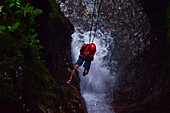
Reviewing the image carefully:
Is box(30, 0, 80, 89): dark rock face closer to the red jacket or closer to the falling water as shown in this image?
the red jacket

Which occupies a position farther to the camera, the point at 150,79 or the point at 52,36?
the point at 150,79

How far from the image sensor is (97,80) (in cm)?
866

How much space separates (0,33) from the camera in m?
2.51

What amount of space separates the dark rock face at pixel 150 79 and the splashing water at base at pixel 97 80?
606 millimetres

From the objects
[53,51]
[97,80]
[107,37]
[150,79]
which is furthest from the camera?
[107,37]

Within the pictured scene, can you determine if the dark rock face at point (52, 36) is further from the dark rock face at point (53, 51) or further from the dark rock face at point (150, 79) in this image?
the dark rock face at point (150, 79)

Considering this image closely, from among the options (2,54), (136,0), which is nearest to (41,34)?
(2,54)

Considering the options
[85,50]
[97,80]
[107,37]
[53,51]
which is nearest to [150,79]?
[85,50]

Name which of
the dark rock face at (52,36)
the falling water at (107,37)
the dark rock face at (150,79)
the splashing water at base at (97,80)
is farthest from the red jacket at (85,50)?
the dark rock face at (150,79)

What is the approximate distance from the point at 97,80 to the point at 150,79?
3113mm

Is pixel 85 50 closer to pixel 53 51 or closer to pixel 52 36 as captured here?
pixel 53 51

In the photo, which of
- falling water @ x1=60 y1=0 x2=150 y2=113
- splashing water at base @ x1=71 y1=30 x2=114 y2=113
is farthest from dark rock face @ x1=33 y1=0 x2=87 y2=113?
falling water @ x1=60 y1=0 x2=150 y2=113

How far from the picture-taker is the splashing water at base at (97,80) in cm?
702

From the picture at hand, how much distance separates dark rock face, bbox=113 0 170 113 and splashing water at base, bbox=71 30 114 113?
23.9 inches
